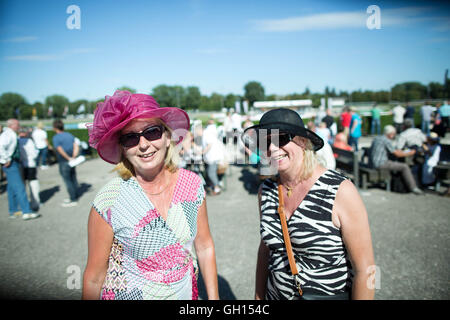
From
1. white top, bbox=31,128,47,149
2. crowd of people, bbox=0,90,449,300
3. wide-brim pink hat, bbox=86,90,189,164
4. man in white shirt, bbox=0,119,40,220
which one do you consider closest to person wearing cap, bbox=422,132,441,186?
crowd of people, bbox=0,90,449,300

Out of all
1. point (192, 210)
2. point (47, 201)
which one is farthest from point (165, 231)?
point (47, 201)

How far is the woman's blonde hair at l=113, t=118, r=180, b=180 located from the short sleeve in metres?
0.09

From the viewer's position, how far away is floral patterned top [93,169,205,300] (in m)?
1.47

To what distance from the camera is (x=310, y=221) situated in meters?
1.46

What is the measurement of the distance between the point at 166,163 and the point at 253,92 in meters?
84.2

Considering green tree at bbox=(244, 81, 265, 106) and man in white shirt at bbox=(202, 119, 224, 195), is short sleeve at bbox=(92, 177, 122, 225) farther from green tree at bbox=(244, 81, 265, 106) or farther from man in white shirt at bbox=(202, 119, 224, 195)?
green tree at bbox=(244, 81, 265, 106)

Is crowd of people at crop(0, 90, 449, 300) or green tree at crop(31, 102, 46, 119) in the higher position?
green tree at crop(31, 102, 46, 119)

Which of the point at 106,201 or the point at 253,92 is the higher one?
the point at 253,92

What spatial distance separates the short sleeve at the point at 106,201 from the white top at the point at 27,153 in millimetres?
5701

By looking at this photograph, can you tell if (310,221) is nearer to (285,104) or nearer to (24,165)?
(24,165)

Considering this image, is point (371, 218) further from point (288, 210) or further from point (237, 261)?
point (288, 210)

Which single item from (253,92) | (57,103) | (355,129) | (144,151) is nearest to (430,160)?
(355,129)

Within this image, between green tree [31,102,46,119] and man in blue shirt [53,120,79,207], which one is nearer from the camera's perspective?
man in blue shirt [53,120,79,207]

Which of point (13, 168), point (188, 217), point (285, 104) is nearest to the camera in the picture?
point (188, 217)
